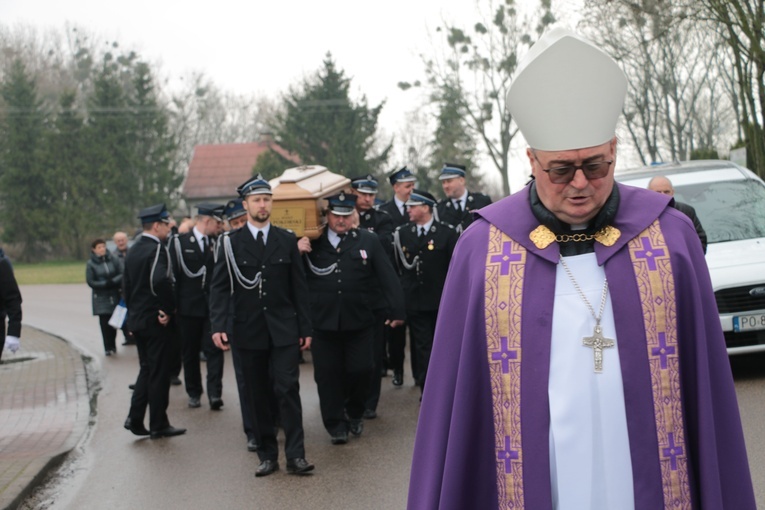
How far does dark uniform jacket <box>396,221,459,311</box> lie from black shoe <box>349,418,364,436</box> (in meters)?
1.71

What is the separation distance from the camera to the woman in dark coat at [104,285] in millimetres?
17578

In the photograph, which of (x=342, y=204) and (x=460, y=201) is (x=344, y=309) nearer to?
(x=342, y=204)

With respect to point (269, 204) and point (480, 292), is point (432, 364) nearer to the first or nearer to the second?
point (480, 292)

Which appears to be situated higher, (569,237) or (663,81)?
(663,81)

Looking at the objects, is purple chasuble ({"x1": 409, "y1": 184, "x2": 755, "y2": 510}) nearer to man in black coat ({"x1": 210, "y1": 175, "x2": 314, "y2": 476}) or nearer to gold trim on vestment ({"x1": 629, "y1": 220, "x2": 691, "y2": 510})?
gold trim on vestment ({"x1": 629, "y1": 220, "x2": 691, "y2": 510})

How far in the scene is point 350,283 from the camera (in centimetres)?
989

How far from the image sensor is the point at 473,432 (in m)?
3.53

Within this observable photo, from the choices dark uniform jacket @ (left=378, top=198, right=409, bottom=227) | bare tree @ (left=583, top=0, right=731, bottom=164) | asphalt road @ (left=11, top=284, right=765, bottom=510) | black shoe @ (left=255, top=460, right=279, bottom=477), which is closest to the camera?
asphalt road @ (left=11, top=284, right=765, bottom=510)

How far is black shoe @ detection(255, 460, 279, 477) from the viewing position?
28.2 ft

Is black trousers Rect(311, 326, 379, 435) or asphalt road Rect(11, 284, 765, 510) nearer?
asphalt road Rect(11, 284, 765, 510)

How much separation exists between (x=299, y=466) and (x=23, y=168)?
61667 millimetres

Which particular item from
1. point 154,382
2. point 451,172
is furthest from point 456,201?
point 154,382

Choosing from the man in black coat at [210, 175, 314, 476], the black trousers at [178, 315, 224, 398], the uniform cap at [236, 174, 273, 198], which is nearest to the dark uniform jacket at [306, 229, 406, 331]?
the man in black coat at [210, 175, 314, 476]

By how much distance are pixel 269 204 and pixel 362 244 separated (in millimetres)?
1320
